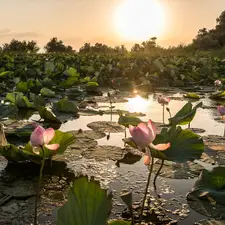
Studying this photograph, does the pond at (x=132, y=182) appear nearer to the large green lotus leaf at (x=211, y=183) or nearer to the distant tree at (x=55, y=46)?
the large green lotus leaf at (x=211, y=183)

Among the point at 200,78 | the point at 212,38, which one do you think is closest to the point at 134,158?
the point at 200,78

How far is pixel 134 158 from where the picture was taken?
2.20 metres

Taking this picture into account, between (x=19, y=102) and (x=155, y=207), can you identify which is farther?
(x=19, y=102)

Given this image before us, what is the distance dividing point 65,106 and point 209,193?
2.10 m

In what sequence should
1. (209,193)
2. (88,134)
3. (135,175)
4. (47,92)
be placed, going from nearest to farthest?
(209,193) → (135,175) → (88,134) → (47,92)

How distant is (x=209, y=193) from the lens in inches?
60.4

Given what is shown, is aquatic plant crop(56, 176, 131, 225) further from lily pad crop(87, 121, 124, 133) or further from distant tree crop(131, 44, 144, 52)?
distant tree crop(131, 44, 144, 52)

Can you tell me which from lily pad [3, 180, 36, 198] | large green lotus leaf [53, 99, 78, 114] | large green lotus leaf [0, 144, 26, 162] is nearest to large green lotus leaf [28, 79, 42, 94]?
large green lotus leaf [53, 99, 78, 114]

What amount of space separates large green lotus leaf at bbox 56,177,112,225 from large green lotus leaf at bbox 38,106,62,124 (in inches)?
74.8

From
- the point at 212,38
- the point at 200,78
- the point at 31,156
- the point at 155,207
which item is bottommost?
the point at 155,207

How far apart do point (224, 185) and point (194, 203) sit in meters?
0.14

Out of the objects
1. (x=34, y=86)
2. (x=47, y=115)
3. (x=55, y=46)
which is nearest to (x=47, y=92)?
(x=34, y=86)

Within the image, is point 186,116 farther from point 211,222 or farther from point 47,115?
point 47,115

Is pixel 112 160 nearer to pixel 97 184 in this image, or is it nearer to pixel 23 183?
pixel 23 183
